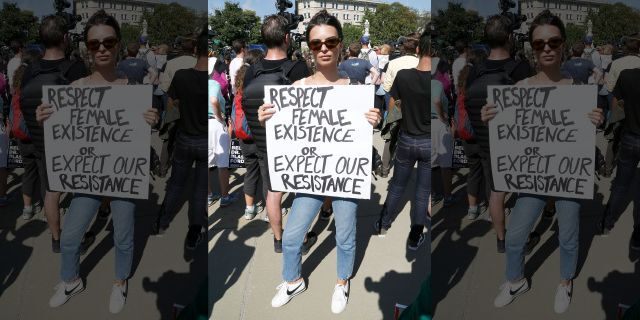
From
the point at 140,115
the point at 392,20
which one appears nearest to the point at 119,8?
the point at 140,115

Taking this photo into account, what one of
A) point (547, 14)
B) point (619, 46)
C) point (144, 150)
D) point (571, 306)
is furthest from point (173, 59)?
point (571, 306)

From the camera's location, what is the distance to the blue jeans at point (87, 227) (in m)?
2.58

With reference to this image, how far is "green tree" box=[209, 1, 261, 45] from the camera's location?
4024 mm

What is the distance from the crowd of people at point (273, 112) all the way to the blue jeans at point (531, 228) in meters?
0.67

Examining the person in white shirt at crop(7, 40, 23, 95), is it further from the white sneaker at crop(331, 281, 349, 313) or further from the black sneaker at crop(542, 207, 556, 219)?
the black sneaker at crop(542, 207, 556, 219)

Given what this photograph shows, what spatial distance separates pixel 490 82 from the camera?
2.37 metres

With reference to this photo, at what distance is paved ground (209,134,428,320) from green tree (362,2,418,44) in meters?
1.80

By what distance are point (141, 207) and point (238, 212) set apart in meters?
2.33

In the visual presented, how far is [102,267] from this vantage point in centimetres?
265

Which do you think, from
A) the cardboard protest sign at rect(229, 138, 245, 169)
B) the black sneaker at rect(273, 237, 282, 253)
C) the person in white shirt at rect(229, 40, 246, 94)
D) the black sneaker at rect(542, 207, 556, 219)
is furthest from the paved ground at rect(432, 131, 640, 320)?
the person in white shirt at rect(229, 40, 246, 94)

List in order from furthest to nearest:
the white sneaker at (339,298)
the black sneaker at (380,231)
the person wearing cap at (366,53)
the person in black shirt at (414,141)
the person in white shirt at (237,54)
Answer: the person wearing cap at (366,53), the person in white shirt at (237,54), the black sneaker at (380,231), the person in black shirt at (414,141), the white sneaker at (339,298)

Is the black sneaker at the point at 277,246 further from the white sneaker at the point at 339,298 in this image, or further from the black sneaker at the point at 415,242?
the black sneaker at the point at 415,242

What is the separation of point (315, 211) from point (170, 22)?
1462 mm

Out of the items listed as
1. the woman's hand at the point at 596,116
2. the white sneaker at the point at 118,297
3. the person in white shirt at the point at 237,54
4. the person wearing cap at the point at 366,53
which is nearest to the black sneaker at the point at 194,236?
the white sneaker at the point at 118,297
